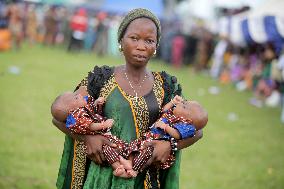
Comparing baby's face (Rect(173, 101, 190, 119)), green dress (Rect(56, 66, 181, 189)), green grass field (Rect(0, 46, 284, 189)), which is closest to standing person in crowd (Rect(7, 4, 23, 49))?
green grass field (Rect(0, 46, 284, 189))

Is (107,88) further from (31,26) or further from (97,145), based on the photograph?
(31,26)

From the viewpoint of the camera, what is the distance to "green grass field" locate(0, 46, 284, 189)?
6.51 meters

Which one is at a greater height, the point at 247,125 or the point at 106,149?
the point at 106,149

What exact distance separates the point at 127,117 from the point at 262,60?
13478 millimetres

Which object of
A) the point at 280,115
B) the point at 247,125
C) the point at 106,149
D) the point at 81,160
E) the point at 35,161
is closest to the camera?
the point at 106,149

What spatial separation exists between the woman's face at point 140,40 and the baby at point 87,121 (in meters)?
0.38

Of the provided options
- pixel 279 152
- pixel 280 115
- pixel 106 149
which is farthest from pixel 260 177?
pixel 280 115

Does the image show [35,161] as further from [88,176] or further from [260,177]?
[88,176]

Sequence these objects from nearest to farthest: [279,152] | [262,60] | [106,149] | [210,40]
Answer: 1. [106,149]
2. [279,152]
3. [262,60]
4. [210,40]

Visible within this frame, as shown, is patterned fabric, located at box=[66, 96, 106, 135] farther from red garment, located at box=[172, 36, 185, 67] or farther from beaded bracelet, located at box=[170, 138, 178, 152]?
red garment, located at box=[172, 36, 185, 67]

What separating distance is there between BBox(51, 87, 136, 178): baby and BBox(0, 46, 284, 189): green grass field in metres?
2.83

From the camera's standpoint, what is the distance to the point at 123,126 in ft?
10.6

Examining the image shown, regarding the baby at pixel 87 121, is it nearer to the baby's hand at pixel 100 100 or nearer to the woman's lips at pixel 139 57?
the baby's hand at pixel 100 100

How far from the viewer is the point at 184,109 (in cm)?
312
